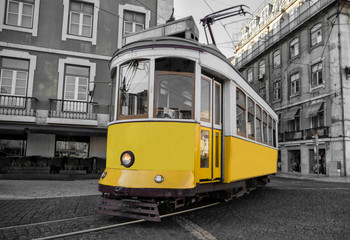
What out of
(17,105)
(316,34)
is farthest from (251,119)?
(316,34)

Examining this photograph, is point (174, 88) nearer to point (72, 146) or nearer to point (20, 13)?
point (72, 146)

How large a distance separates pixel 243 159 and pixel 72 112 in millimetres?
8427

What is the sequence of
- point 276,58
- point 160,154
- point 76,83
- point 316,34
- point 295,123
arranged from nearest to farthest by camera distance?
point 160,154 < point 76,83 < point 316,34 < point 295,123 < point 276,58

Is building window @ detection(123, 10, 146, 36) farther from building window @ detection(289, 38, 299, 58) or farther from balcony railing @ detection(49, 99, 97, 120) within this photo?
building window @ detection(289, 38, 299, 58)

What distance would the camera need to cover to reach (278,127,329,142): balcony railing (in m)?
23.0

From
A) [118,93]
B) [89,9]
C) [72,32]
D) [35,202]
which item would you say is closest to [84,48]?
[72,32]

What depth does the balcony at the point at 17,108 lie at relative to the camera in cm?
1160

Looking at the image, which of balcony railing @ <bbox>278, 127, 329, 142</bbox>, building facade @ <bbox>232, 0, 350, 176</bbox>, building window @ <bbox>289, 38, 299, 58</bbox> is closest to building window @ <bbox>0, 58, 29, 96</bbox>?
building facade @ <bbox>232, 0, 350, 176</bbox>

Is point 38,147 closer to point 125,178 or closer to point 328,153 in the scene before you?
point 125,178

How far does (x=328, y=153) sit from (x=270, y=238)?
2108 cm

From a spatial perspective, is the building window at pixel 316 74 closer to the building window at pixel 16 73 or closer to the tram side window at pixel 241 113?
the tram side window at pixel 241 113

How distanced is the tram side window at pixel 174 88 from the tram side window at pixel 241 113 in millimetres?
1625

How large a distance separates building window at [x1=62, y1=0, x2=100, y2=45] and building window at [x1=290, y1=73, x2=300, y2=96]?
1996cm

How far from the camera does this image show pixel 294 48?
27.7m
